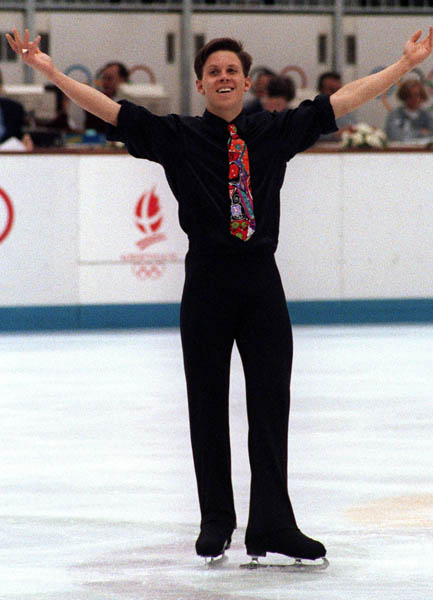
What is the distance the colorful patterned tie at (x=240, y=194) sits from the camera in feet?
10.6

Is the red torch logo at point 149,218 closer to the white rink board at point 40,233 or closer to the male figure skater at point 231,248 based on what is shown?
the white rink board at point 40,233

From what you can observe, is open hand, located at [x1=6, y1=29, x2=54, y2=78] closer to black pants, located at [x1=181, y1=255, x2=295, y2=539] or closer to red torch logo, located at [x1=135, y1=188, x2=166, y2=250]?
black pants, located at [x1=181, y1=255, x2=295, y2=539]

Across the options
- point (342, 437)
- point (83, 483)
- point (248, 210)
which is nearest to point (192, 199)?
point (248, 210)

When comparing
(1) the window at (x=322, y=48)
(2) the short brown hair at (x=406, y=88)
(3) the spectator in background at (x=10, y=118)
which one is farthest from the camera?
(1) the window at (x=322, y=48)

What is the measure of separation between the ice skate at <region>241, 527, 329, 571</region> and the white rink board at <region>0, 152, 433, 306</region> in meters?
6.14

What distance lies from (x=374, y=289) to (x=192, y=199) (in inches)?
260

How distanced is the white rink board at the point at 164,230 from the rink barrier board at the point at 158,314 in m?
0.06

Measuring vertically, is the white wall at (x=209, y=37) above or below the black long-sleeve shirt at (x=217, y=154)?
above

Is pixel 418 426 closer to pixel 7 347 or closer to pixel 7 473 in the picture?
pixel 7 473

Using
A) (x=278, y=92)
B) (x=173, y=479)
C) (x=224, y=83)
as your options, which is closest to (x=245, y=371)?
(x=224, y=83)

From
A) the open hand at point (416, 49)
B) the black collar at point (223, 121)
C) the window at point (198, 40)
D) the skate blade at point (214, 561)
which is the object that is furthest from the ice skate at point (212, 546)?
the window at point (198, 40)

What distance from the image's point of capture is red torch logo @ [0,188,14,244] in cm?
917

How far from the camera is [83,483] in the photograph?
441cm

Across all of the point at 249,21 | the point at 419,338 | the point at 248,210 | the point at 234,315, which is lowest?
the point at 419,338
